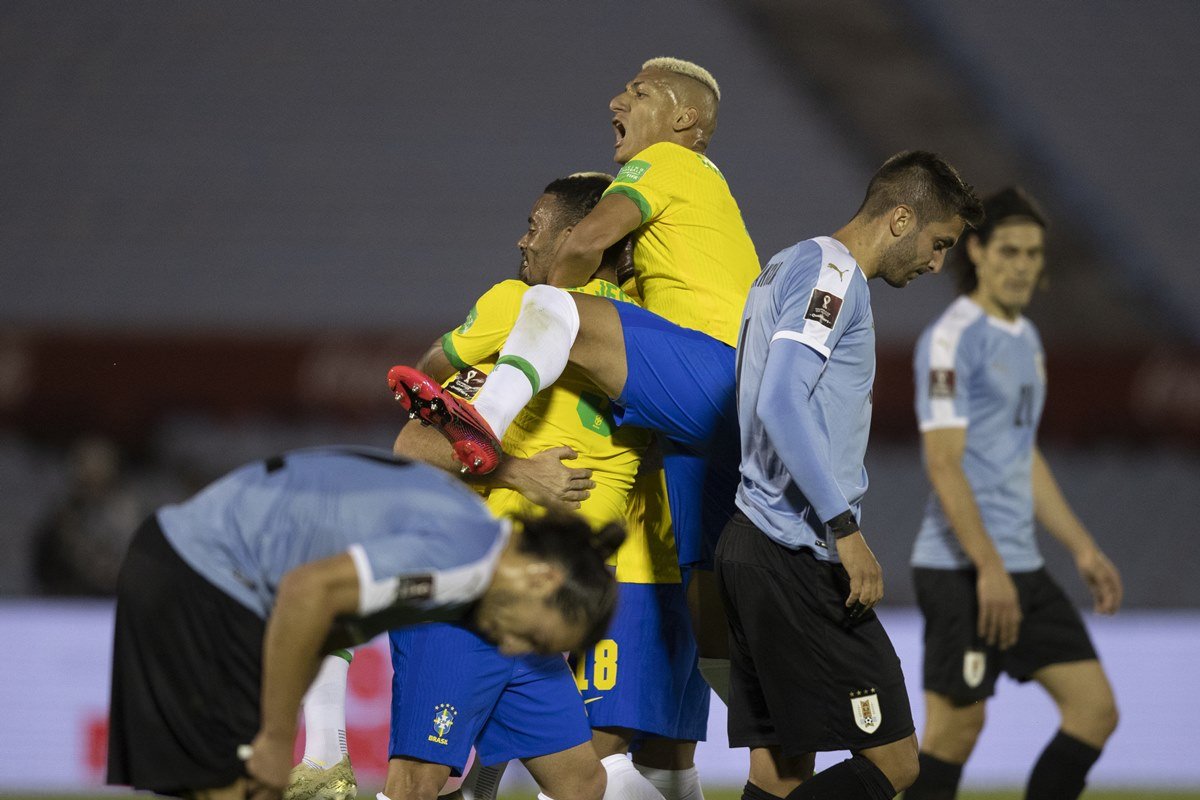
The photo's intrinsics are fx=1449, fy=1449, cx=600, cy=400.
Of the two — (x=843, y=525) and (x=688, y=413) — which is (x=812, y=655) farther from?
(x=688, y=413)

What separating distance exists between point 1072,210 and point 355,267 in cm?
636

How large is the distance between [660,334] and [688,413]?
0.75 feet

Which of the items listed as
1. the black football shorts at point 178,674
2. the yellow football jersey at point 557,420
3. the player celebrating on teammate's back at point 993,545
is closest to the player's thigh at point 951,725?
the player celebrating on teammate's back at point 993,545

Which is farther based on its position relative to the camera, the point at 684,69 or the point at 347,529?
the point at 684,69

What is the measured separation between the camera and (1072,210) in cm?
1295

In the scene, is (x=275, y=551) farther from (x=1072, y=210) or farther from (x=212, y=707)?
(x=1072, y=210)

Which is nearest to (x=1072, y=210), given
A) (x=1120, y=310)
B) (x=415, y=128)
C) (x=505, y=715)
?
(x=1120, y=310)

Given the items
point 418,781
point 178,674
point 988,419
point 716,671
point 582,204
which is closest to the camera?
point 178,674

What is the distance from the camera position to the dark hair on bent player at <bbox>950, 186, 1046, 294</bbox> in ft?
18.7

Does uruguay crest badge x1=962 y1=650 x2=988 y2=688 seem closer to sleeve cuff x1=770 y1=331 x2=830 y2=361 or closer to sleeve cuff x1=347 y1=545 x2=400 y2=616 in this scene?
sleeve cuff x1=770 y1=331 x2=830 y2=361

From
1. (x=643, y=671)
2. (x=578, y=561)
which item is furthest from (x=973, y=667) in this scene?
(x=578, y=561)

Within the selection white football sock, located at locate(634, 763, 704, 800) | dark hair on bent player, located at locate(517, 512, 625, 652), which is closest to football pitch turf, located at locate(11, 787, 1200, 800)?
white football sock, located at locate(634, 763, 704, 800)

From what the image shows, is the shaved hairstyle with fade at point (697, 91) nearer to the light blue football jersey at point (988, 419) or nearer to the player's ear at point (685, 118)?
the player's ear at point (685, 118)

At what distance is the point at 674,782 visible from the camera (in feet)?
14.7
